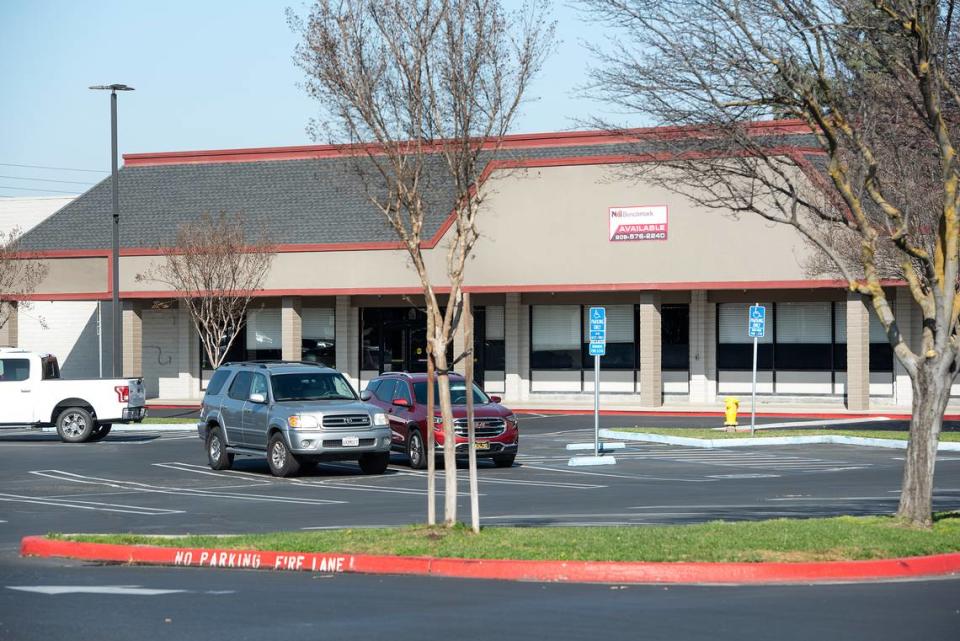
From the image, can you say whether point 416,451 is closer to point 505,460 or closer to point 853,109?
point 505,460

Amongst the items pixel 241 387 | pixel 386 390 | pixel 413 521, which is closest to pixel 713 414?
pixel 386 390

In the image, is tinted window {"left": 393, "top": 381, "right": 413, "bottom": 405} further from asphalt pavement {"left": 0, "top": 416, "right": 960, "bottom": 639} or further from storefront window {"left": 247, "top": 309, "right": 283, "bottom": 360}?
storefront window {"left": 247, "top": 309, "right": 283, "bottom": 360}

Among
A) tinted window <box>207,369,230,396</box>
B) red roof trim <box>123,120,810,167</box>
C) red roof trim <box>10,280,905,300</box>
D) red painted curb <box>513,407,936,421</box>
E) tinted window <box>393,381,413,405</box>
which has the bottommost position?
red painted curb <box>513,407,936,421</box>

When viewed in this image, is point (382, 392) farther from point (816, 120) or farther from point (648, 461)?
point (816, 120)

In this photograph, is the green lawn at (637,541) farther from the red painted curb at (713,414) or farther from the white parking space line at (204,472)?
the red painted curb at (713,414)

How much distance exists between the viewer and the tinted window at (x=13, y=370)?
107 ft

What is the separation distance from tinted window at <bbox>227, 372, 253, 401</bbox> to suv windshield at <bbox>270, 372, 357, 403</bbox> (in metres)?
0.68

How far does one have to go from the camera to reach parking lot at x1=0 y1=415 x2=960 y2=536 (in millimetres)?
18203

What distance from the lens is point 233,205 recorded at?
49.2 metres

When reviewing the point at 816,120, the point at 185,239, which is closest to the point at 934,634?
the point at 816,120

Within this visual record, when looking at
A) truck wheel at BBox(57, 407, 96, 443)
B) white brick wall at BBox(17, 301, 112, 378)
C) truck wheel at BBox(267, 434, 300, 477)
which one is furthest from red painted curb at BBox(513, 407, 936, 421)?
truck wheel at BBox(267, 434, 300, 477)

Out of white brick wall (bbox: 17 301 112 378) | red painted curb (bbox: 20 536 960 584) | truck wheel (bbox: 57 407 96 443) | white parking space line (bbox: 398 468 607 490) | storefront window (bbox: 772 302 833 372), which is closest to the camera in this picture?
red painted curb (bbox: 20 536 960 584)

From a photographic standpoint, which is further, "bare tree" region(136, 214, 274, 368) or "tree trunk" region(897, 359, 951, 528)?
"bare tree" region(136, 214, 274, 368)

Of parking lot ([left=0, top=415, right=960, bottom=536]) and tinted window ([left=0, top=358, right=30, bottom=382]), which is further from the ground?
tinted window ([left=0, top=358, right=30, bottom=382])
